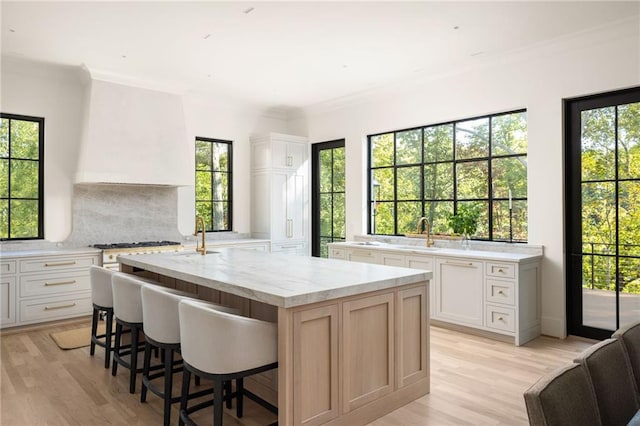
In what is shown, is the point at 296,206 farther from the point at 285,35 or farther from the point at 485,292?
the point at 485,292

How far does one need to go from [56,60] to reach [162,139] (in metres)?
1.42

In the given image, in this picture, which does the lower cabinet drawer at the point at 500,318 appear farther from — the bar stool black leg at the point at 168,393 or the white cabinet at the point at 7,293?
the white cabinet at the point at 7,293

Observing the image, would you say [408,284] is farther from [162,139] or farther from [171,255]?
[162,139]

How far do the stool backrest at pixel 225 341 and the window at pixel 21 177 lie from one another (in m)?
4.05

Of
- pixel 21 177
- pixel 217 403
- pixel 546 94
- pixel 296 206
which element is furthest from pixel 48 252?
pixel 546 94

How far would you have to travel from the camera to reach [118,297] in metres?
3.17

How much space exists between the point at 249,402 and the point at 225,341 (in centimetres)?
102

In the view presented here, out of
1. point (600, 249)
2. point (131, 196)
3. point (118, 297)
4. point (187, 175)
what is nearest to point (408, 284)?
point (118, 297)

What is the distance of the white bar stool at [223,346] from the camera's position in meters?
2.14

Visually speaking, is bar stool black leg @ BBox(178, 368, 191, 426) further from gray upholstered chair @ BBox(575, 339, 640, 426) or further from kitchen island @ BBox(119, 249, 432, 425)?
gray upholstered chair @ BBox(575, 339, 640, 426)

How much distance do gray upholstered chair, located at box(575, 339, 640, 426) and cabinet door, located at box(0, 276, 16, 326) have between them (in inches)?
206

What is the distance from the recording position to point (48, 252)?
16.1 feet

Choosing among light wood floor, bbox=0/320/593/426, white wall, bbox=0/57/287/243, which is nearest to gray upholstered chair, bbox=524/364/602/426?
light wood floor, bbox=0/320/593/426

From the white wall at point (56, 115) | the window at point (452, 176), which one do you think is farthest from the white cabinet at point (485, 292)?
the white wall at point (56, 115)
